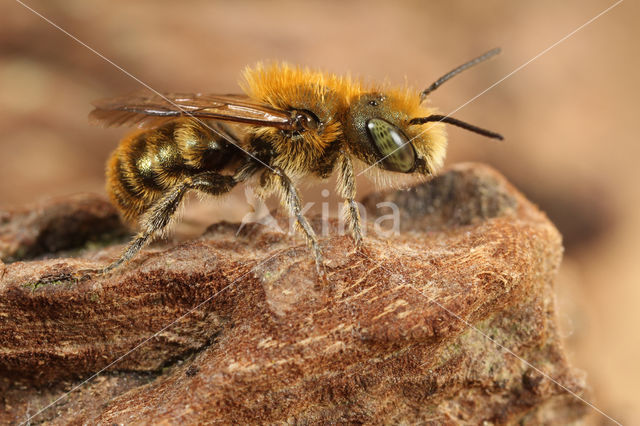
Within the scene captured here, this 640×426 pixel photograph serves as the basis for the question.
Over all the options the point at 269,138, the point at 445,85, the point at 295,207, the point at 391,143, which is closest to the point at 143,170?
the point at 269,138

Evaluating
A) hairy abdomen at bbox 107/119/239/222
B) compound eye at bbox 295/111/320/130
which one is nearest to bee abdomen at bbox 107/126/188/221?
hairy abdomen at bbox 107/119/239/222

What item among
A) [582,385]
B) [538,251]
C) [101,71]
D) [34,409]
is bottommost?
[582,385]

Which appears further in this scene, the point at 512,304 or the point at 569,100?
the point at 569,100

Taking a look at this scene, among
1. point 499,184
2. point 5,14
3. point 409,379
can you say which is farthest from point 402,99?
point 5,14

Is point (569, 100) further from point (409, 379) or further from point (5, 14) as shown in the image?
point (5, 14)

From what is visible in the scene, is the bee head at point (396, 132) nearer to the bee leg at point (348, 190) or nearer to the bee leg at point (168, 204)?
the bee leg at point (348, 190)

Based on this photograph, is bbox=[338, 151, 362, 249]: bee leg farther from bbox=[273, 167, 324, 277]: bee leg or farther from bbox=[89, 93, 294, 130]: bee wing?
bbox=[89, 93, 294, 130]: bee wing

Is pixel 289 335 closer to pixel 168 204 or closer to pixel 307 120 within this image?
pixel 168 204
